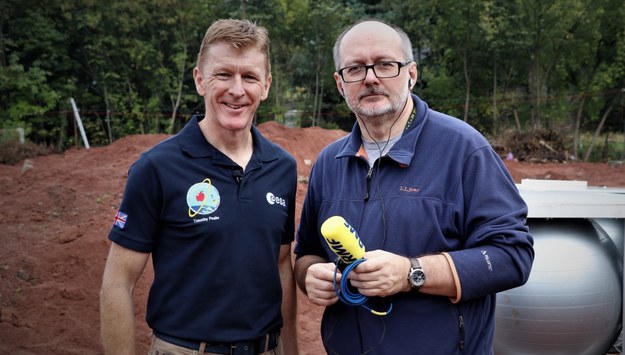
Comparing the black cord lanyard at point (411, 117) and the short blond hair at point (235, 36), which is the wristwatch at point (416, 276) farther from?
the short blond hair at point (235, 36)

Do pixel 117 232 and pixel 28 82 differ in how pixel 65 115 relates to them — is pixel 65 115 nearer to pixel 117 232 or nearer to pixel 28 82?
pixel 28 82

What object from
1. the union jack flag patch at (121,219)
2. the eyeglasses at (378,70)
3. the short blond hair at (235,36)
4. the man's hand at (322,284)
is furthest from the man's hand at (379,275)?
the short blond hair at (235,36)

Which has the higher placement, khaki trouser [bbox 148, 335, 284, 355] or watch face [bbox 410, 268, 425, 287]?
watch face [bbox 410, 268, 425, 287]

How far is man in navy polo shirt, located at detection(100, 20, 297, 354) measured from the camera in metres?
2.71

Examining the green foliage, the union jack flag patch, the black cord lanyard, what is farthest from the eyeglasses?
the green foliage

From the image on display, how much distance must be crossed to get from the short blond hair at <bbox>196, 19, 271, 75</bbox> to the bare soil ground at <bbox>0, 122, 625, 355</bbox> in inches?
150

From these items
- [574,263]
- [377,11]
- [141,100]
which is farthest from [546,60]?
[574,263]

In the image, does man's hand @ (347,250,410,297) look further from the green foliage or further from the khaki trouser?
the green foliage

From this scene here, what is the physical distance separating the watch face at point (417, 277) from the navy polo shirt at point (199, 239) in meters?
0.78

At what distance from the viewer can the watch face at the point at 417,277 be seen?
236 cm

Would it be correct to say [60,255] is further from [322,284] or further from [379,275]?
[379,275]

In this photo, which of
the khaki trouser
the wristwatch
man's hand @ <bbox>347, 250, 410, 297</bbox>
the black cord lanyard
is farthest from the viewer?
the black cord lanyard

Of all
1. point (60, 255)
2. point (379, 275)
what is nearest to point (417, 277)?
point (379, 275)

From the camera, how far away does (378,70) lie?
278cm
